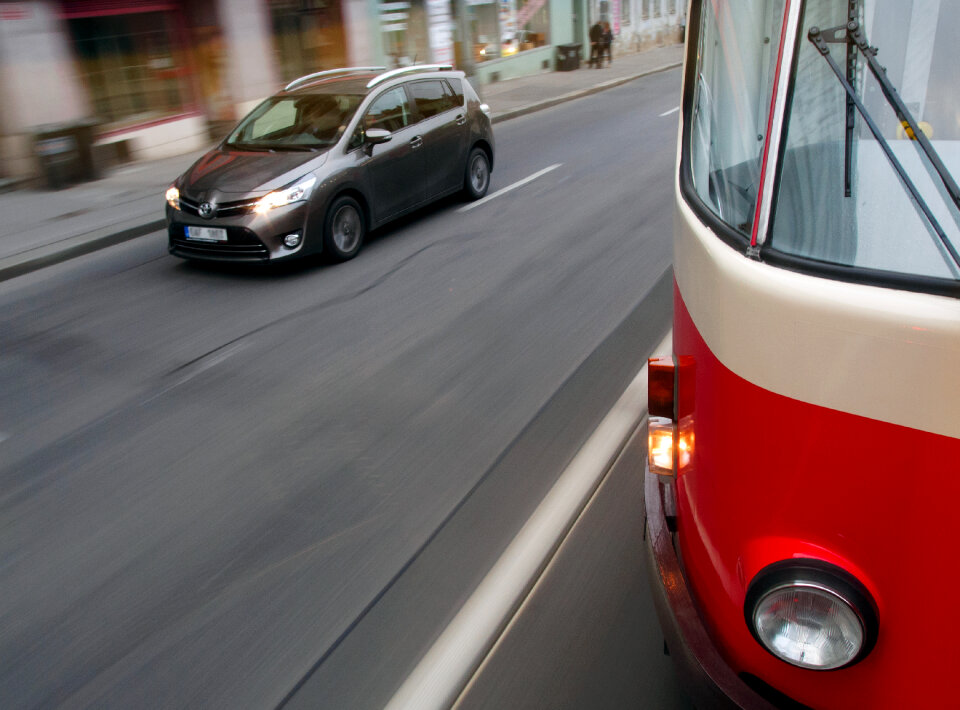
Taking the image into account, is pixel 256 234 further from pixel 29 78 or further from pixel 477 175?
pixel 29 78

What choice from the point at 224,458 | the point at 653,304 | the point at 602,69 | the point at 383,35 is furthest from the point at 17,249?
the point at 602,69

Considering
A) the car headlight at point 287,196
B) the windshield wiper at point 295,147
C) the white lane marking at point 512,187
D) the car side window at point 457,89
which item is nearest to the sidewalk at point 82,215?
the windshield wiper at point 295,147

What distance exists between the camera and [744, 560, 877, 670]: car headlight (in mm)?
1784

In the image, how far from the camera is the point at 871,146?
6.11 ft

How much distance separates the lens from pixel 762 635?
191 cm

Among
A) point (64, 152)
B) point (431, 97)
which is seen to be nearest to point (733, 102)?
point (431, 97)

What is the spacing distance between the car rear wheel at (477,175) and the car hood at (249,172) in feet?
8.86

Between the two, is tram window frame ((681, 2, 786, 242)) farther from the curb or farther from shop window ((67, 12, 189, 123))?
shop window ((67, 12, 189, 123))

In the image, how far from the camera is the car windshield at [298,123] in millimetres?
8742

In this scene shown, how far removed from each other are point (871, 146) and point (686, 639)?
4.25 feet

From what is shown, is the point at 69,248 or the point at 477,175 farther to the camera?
the point at 477,175

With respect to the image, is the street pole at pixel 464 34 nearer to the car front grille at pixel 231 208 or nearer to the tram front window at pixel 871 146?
the car front grille at pixel 231 208

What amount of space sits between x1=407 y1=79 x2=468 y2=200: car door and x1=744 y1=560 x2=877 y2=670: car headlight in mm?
8379

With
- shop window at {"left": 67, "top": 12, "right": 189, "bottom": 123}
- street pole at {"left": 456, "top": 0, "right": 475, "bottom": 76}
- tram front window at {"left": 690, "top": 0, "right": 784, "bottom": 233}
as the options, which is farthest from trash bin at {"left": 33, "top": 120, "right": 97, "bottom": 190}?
street pole at {"left": 456, "top": 0, "right": 475, "bottom": 76}
